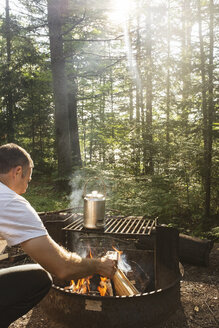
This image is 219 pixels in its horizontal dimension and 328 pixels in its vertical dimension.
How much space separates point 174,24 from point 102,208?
427 inches

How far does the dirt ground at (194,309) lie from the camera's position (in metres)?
2.77

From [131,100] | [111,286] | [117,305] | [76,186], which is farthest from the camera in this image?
[131,100]

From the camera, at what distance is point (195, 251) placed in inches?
166

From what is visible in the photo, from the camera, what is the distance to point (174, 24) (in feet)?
36.4

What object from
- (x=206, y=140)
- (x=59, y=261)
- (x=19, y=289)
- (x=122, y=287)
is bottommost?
(x=122, y=287)

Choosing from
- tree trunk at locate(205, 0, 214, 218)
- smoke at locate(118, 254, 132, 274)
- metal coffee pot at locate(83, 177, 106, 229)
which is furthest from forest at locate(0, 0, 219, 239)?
metal coffee pot at locate(83, 177, 106, 229)

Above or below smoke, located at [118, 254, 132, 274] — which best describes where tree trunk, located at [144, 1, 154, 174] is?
above

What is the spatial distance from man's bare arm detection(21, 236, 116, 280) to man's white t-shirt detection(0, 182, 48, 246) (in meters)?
0.06

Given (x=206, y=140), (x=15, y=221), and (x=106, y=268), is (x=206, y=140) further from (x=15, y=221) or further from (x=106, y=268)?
(x=15, y=221)

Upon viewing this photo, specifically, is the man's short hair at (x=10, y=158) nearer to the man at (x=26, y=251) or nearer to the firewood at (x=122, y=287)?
the man at (x=26, y=251)

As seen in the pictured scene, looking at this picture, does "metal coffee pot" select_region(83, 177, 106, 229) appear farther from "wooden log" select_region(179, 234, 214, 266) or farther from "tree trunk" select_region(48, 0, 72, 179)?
"tree trunk" select_region(48, 0, 72, 179)

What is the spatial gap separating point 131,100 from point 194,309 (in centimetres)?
1751

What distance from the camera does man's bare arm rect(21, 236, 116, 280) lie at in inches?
71.9

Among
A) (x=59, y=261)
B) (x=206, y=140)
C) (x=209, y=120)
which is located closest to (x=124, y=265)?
(x=59, y=261)
